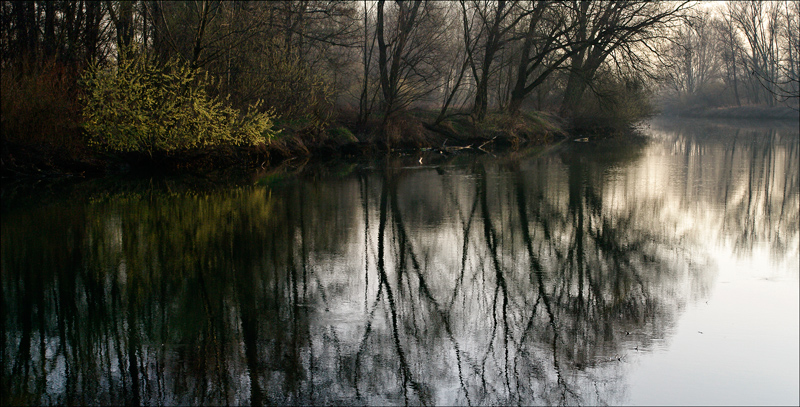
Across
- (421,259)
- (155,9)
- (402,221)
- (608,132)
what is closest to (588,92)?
(608,132)

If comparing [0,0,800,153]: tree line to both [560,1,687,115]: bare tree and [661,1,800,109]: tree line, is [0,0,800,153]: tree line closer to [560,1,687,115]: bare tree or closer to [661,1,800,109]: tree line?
[560,1,687,115]: bare tree

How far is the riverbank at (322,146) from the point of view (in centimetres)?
1566

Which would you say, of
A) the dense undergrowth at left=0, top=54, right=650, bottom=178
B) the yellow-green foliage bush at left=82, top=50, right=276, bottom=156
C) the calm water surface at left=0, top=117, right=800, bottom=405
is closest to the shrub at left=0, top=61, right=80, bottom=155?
the dense undergrowth at left=0, top=54, right=650, bottom=178

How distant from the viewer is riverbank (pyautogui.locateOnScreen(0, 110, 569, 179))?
15656 millimetres

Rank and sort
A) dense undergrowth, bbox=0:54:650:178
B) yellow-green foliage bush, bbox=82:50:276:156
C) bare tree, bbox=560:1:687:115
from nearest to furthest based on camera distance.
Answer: dense undergrowth, bbox=0:54:650:178, yellow-green foliage bush, bbox=82:50:276:156, bare tree, bbox=560:1:687:115

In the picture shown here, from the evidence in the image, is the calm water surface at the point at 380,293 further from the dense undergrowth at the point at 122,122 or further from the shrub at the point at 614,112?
the shrub at the point at 614,112

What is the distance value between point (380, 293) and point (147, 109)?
11.3 meters

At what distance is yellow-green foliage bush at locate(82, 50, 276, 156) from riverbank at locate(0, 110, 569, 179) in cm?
49

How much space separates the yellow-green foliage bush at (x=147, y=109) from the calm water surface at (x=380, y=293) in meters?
2.81

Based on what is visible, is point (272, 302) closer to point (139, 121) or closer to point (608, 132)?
point (139, 121)

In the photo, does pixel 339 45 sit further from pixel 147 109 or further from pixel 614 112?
pixel 614 112

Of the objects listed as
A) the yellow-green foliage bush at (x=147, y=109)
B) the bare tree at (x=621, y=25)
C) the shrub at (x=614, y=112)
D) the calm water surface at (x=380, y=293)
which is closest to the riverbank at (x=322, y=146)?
the yellow-green foliage bush at (x=147, y=109)

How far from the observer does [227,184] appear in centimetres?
1515

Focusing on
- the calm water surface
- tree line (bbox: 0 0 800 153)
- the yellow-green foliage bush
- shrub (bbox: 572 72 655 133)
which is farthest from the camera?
shrub (bbox: 572 72 655 133)
